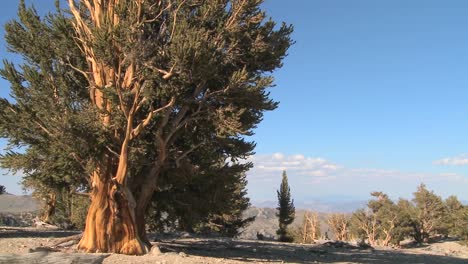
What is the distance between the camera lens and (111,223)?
16.6 meters

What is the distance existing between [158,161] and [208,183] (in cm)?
362

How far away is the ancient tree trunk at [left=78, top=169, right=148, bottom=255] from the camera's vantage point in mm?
Answer: 16375

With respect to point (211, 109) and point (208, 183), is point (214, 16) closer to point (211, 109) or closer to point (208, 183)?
point (211, 109)

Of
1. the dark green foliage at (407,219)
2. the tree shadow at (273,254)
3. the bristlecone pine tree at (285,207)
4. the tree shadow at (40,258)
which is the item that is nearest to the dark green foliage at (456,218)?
the dark green foliage at (407,219)

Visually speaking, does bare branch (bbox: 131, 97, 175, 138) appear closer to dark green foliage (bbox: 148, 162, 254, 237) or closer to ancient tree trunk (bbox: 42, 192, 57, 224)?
dark green foliage (bbox: 148, 162, 254, 237)

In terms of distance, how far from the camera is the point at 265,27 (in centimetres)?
1866

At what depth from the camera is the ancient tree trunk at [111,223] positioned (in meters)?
16.4

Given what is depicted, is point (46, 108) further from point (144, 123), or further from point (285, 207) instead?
point (285, 207)

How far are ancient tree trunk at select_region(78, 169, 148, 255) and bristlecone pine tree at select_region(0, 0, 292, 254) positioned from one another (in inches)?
1.4

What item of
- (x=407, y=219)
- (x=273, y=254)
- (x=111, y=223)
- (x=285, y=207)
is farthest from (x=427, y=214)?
(x=111, y=223)

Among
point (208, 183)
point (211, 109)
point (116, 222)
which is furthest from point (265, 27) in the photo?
point (116, 222)

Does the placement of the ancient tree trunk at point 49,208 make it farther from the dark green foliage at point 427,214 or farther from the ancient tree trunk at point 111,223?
the dark green foliage at point 427,214

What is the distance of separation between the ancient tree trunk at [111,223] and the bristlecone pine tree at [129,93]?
4 cm

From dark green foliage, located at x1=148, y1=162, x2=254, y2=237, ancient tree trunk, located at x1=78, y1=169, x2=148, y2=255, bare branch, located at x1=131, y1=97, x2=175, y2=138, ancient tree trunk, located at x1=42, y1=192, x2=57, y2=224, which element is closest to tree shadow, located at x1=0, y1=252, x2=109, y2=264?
ancient tree trunk, located at x1=78, y1=169, x2=148, y2=255
